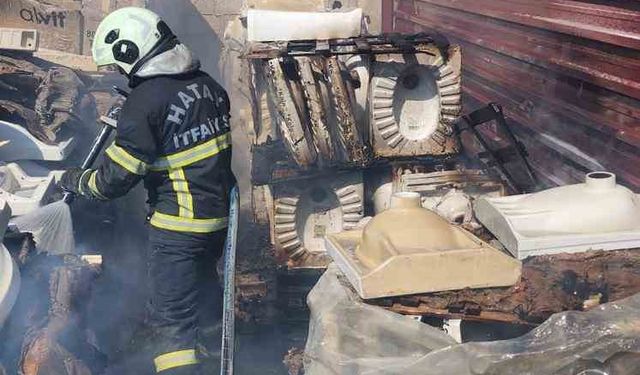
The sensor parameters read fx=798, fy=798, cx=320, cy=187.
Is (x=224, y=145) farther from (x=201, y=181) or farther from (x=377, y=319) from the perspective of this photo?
(x=377, y=319)

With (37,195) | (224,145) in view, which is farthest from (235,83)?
(224,145)

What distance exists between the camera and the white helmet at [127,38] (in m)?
4.38

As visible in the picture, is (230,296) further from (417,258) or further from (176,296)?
(417,258)

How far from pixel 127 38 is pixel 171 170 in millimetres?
761

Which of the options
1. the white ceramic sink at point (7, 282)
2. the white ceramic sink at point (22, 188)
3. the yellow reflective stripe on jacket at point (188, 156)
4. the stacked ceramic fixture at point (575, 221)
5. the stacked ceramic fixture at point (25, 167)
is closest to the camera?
the stacked ceramic fixture at point (575, 221)

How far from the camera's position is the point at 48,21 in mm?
8609

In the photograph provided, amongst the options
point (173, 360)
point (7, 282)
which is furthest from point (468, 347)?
point (7, 282)

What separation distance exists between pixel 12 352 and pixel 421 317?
2276mm

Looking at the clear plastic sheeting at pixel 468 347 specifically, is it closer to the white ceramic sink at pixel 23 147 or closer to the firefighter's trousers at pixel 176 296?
the firefighter's trousers at pixel 176 296

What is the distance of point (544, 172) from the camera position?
17.9 feet

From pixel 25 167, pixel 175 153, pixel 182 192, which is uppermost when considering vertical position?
pixel 175 153

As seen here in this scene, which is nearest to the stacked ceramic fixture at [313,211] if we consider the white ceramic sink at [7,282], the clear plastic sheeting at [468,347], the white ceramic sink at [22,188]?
the white ceramic sink at [22,188]

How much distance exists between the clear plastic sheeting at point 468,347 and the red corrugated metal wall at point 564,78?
1761mm

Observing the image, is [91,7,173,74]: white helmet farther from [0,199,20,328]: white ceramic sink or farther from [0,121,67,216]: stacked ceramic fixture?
[0,121,67,216]: stacked ceramic fixture
